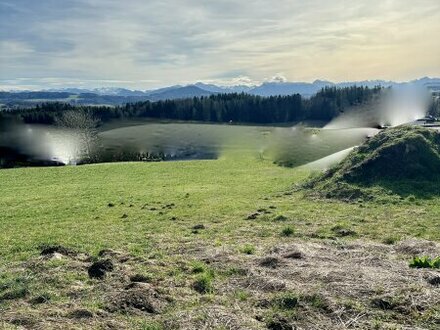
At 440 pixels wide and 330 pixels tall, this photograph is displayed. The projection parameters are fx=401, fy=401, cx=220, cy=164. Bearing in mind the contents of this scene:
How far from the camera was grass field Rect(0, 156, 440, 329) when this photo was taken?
9242 mm

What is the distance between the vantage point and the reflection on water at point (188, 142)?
8875 cm

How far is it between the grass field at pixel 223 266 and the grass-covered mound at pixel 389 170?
2.27 m

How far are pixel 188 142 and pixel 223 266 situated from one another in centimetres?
11958

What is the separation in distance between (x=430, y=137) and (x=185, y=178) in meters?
28.0

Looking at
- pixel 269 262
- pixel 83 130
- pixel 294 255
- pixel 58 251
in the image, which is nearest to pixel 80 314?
pixel 269 262

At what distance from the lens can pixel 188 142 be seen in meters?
132

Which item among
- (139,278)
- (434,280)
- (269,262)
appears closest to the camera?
(434,280)

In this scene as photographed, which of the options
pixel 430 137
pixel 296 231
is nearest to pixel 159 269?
pixel 296 231

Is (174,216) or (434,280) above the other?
(434,280)

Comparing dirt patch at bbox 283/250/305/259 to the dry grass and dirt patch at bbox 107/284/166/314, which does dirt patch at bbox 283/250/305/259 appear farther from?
dirt patch at bbox 107/284/166/314

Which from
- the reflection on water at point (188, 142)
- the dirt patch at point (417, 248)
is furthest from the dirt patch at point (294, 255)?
the reflection on water at point (188, 142)

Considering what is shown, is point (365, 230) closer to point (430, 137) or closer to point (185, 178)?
point (430, 137)

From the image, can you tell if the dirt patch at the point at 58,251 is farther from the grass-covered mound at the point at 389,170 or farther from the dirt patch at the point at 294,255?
the grass-covered mound at the point at 389,170

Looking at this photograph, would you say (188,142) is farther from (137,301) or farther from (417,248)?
(137,301)
